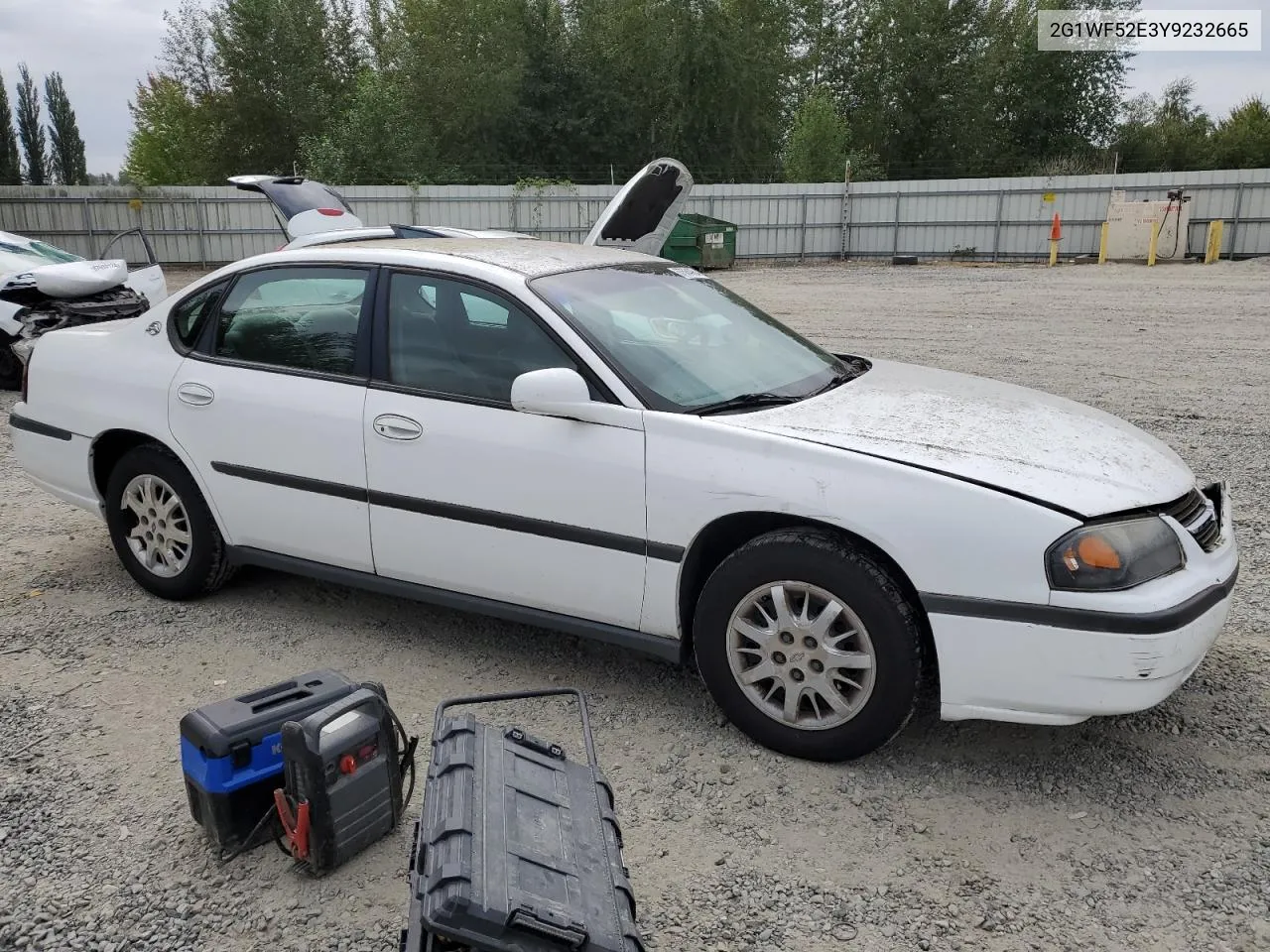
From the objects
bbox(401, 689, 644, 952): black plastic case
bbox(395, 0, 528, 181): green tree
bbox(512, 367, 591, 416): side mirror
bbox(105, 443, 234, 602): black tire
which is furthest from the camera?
bbox(395, 0, 528, 181): green tree

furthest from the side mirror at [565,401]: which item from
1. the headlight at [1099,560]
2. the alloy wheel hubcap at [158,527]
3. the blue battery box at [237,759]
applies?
the alloy wheel hubcap at [158,527]

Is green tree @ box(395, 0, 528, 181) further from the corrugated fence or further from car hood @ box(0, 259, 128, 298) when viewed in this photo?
car hood @ box(0, 259, 128, 298)

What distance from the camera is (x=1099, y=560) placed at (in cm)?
266

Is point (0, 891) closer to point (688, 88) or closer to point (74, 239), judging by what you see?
point (74, 239)

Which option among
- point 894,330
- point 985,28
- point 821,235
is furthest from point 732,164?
point 894,330

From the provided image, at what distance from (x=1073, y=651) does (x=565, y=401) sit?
1.66m

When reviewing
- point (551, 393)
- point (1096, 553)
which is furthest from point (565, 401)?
point (1096, 553)

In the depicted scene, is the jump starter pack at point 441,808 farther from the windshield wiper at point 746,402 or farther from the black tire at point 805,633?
the windshield wiper at point 746,402

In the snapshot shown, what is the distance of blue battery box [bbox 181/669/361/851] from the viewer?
2.59m

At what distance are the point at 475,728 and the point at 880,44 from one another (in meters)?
45.3

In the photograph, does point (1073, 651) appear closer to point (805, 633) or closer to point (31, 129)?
point (805, 633)

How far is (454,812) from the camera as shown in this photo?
2148mm

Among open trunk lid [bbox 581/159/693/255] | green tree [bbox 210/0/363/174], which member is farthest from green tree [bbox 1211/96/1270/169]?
open trunk lid [bbox 581/159/693/255]

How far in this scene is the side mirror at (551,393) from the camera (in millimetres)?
3176
